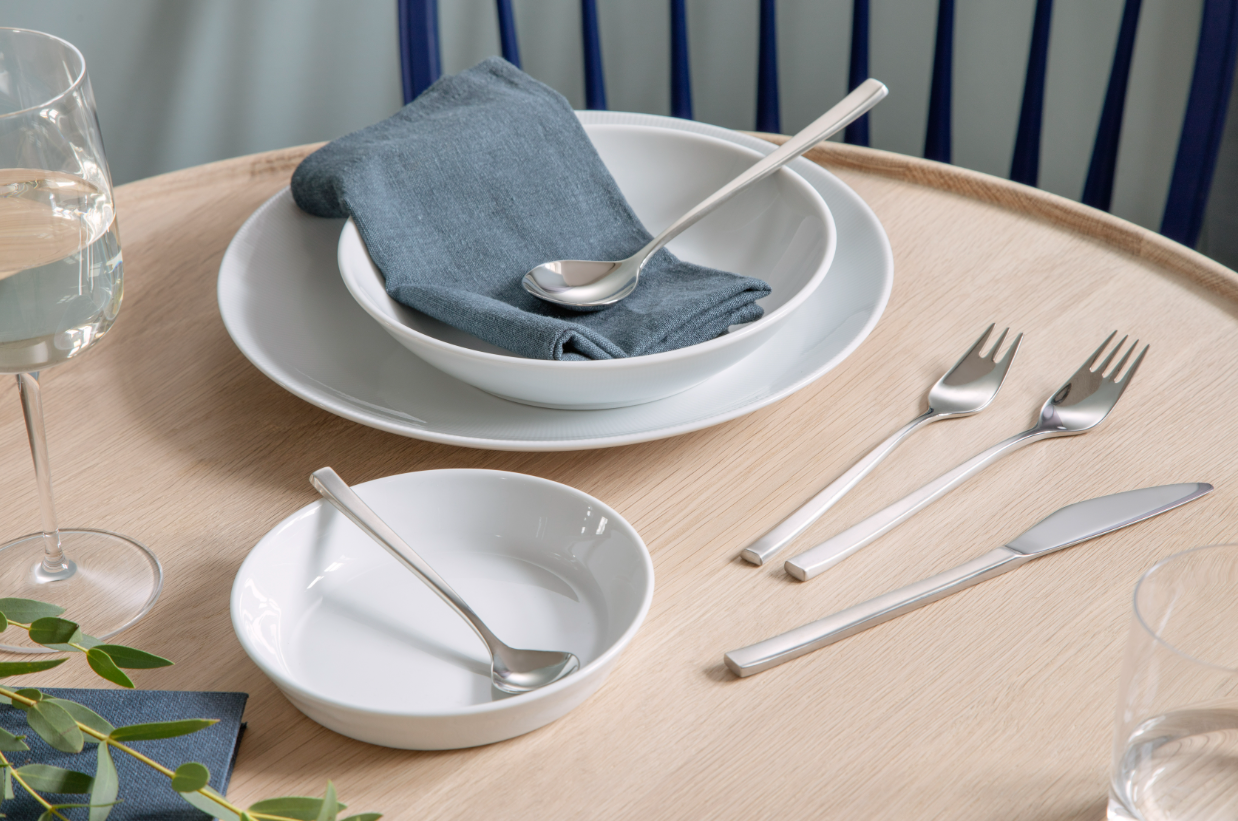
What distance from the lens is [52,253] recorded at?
46cm

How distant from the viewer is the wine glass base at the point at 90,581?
0.53m

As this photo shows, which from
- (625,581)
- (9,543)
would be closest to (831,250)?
(625,581)

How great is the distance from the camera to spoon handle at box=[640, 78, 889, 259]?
2.59 feet

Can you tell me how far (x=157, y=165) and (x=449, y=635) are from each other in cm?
136

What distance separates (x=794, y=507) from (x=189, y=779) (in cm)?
36

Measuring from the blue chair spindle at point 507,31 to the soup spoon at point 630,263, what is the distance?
0.60m

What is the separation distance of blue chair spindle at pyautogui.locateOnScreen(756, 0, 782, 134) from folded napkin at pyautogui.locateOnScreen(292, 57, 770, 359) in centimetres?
59

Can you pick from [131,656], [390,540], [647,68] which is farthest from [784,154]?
[647,68]

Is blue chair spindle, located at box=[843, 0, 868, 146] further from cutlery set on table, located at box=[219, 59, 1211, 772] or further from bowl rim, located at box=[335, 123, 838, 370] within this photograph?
bowl rim, located at box=[335, 123, 838, 370]

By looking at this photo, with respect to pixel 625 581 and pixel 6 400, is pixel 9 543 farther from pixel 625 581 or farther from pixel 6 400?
pixel 625 581

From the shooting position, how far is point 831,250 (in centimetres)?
72

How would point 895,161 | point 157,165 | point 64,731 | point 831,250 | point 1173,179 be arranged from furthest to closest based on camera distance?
point 157,165, point 1173,179, point 895,161, point 831,250, point 64,731

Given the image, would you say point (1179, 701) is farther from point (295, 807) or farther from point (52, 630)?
point (52, 630)

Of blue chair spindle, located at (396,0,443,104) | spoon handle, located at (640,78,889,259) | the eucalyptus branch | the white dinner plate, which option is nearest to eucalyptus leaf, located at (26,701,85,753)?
the eucalyptus branch
